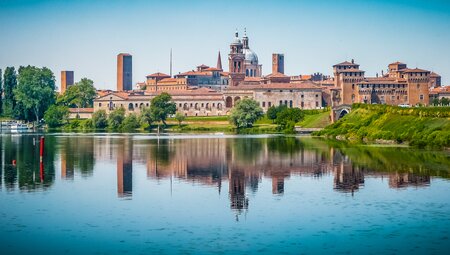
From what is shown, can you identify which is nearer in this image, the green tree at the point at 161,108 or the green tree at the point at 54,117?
the green tree at the point at 161,108

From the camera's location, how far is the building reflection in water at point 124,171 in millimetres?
24234

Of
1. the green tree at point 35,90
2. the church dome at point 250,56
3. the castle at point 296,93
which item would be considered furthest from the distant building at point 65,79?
the green tree at point 35,90

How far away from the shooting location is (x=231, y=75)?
364 ft

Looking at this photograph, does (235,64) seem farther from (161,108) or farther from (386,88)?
(161,108)

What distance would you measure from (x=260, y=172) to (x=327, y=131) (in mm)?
33003

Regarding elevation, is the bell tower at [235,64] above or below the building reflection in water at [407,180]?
above

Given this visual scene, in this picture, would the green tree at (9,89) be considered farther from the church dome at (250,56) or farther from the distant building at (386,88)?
the church dome at (250,56)

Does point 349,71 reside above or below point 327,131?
above

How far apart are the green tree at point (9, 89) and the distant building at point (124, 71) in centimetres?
5272

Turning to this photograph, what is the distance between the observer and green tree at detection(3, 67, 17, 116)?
85438 mm

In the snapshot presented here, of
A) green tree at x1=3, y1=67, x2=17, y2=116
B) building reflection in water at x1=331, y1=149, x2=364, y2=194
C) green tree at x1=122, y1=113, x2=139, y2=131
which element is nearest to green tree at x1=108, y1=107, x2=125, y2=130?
green tree at x1=122, y1=113, x2=139, y2=131

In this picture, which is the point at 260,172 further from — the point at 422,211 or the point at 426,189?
the point at 422,211

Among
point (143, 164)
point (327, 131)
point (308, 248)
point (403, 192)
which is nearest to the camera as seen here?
point (308, 248)

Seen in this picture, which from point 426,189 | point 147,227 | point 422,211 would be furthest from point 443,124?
point 147,227
